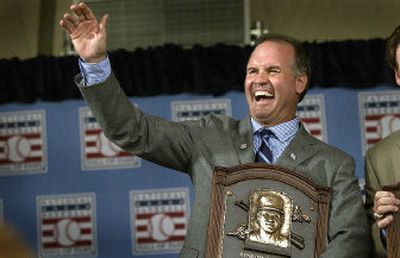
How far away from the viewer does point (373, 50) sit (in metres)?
3.37

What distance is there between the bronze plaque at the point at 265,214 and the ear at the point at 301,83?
0.32 m

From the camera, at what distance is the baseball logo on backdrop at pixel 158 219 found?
11.1 ft

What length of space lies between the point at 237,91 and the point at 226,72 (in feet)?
0.34

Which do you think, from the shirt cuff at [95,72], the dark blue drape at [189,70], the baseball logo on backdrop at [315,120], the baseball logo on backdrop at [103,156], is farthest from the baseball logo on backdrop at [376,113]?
the shirt cuff at [95,72]

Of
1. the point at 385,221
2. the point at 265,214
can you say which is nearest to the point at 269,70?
the point at 265,214

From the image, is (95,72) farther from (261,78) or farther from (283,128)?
(283,128)

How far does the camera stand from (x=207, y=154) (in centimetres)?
219

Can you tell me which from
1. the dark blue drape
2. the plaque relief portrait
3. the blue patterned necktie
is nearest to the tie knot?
the blue patterned necktie

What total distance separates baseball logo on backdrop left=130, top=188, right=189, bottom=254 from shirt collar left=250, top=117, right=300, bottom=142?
4.02ft

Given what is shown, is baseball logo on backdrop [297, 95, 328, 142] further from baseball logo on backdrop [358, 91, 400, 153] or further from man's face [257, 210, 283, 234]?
man's face [257, 210, 283, 234]

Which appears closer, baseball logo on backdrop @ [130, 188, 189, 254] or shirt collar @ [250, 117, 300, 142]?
shirt collar @ [250, 117, 300, 142]

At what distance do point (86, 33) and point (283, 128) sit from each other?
2.11 ft

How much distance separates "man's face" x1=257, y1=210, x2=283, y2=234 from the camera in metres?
2.02

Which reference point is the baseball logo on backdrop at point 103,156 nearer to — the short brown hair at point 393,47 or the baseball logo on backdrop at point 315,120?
the baseball logo on backdrop at point 315,120
